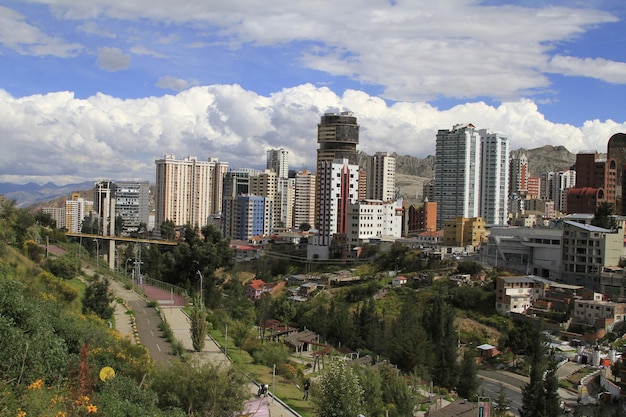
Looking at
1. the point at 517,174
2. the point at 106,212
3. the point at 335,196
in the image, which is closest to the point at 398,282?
the point at 335,196

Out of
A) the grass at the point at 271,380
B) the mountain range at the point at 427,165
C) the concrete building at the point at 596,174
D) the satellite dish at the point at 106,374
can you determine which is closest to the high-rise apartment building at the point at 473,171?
the concrete building at the point at 596,174

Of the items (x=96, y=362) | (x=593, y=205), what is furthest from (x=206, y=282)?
(x=593, y=205)

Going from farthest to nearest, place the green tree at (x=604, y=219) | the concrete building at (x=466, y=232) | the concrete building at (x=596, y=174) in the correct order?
the concrete building at (x=596, y=174) < the concrete building at (x=466, y=232) < the green tree at (x=604, y=219)

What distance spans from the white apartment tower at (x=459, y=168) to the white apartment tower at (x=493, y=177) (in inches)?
21.6

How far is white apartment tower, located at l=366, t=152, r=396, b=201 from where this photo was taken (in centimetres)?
6562

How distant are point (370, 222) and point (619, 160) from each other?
2276 centimetres

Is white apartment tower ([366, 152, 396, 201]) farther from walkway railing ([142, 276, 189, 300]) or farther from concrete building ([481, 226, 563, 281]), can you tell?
walkway railing ([142, 276, 189, 300])

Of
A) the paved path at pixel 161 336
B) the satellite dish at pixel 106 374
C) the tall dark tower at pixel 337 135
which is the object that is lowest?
the paved path at pixel 161 336

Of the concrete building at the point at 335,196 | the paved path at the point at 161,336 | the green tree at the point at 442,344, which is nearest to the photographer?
the paved path at the point at 161,336

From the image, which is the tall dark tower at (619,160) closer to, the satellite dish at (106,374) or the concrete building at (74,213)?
the satellite dish at (106,374)

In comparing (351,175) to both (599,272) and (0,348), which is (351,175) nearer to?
(599,272)

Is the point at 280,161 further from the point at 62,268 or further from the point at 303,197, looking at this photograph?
the point at 62,268

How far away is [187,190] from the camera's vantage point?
75.6 m

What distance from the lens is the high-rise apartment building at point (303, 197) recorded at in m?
69.0
